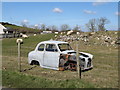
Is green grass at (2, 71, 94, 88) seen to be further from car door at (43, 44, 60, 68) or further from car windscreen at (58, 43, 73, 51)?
car windscreen at (58, 43, 73, 51)

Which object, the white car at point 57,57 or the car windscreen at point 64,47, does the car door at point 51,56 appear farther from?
the car windscreen at point 64,47

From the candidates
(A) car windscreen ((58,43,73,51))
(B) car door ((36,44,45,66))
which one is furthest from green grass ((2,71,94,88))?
(A) car windscreen ((58,43,73,51))

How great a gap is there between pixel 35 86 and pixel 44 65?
3.84 meters

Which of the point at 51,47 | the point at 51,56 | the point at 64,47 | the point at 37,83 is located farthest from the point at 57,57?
the point at 37,83

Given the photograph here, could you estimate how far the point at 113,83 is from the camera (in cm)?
738

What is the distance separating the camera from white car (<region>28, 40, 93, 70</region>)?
956cm

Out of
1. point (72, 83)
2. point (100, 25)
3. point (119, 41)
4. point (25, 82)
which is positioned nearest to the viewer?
point (72, 83)

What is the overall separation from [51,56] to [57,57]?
402mm

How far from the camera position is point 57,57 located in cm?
988

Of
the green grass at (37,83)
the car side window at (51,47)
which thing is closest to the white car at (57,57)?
the car side window at (51,47)

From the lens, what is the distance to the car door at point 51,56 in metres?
9.95

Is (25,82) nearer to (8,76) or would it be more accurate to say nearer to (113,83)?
(8,76)

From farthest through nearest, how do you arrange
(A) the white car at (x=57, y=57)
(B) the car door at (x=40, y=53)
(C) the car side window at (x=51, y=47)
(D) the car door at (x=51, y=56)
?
1. (B) the car door at (x=40, y=53)
2. (C) the car side window at (x=51, y=47)
3. (D) the car door at (x=51, y=56)
4. (A) the white car at (x=57, y=57)

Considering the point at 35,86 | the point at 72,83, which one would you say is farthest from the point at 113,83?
the point at 35,86
